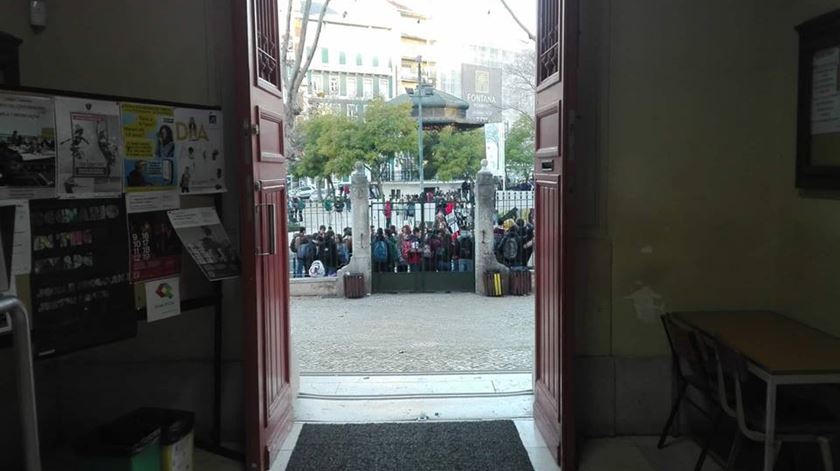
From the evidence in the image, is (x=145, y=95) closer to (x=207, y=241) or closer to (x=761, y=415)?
(x=207, y=241)

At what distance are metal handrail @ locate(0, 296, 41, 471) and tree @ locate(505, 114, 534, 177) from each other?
19.3m

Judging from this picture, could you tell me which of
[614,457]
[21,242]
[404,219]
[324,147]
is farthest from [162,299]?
[324,147]

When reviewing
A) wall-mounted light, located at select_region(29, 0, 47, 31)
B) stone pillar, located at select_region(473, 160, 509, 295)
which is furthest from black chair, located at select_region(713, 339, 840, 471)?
stone pillar, located at select_region(473, 160, 509, 295)

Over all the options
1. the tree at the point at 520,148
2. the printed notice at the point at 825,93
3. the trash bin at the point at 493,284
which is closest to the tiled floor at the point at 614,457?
the printed notice at the point at 825,93

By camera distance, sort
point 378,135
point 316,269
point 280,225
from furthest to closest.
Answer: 1. point 378,135
2. point 316,269
3. point 280,225


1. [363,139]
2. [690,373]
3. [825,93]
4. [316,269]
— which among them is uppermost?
Result: [363,139]

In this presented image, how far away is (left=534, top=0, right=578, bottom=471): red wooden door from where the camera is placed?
295 cm

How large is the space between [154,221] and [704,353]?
256cm

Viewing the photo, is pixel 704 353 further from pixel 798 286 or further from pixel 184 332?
pixel 184 332

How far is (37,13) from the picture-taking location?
308cm

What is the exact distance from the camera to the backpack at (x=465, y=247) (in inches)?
365

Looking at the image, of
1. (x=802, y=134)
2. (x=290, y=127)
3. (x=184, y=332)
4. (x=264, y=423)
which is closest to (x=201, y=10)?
(x=184, y=332)

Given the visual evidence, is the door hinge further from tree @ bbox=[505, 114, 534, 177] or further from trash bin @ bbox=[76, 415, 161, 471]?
tree @ bbox=[505, 114, 534, 177]

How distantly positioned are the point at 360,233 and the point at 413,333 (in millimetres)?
2649
